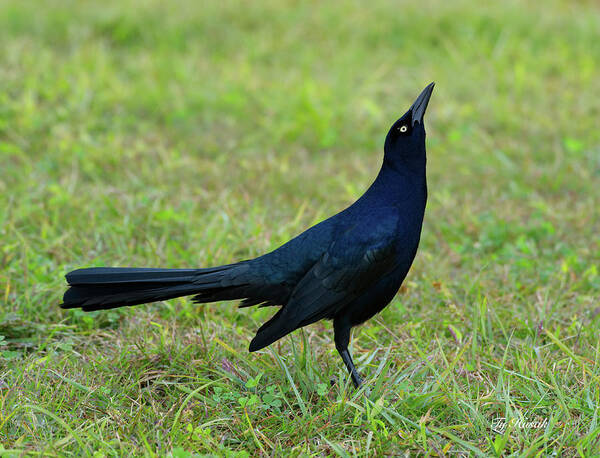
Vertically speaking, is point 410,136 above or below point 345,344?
above

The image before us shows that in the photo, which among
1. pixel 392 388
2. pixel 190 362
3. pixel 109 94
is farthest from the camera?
pixel 109 94

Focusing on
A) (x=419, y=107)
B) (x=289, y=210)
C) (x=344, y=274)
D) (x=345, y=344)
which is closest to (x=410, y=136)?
(x=419, y=107)

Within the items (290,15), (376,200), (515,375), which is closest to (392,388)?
(515,375)

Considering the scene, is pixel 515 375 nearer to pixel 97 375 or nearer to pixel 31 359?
pixel 97 375

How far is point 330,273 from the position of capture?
298 centimetres

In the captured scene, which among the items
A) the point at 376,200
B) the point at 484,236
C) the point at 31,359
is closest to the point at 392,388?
the point at 376,200

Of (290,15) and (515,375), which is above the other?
(290,15)

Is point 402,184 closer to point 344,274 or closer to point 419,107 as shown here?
point 419,107

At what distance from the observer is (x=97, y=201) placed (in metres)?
4.96

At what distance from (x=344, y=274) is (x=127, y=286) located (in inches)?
34.6

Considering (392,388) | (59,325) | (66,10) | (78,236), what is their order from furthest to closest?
(66,10) < (78,236) < (59,325) < (392,388)

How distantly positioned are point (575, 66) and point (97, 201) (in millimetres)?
5652

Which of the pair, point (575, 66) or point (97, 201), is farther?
point (575, 66)

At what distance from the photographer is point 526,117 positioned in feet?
22.9
